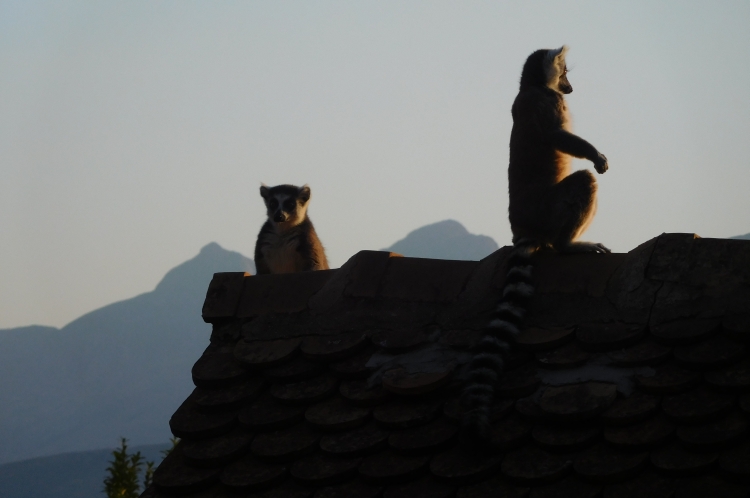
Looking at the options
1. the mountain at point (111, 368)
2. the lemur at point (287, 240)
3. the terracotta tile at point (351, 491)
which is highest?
the mountain at point (111, 368)

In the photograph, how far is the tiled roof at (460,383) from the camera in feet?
11.4

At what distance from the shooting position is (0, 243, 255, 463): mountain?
87.4 meters

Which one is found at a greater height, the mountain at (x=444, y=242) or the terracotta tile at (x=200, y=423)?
the mountain at (x=444, y=242)

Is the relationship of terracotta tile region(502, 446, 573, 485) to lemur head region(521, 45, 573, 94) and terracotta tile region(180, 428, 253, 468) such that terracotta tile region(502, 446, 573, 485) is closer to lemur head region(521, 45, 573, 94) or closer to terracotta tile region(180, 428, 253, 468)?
terracotta tile region(180, 428, 253, 468)

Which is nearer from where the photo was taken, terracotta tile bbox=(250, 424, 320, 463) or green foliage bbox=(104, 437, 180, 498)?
terracotta tile bbox=(250, 424, 320, 463)

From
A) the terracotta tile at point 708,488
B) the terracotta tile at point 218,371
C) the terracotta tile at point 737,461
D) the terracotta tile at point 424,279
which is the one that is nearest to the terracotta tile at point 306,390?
the terracotta tile at point 218,371

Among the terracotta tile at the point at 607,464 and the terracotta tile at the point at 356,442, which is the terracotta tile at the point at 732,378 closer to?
the terracotta tile at the point at 607,464

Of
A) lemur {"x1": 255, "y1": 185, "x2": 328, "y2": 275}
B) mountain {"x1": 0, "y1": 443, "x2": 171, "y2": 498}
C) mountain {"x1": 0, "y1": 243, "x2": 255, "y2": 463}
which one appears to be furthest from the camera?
mountain {"x1": 0, "y1": 243, "x2": 255, "y2": 463}

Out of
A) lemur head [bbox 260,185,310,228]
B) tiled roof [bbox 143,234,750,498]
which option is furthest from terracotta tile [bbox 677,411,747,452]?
lemur head [bbox 260,185,310,228]

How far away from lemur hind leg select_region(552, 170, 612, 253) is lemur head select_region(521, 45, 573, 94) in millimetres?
1296

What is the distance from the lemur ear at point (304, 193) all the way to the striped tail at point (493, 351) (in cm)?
597

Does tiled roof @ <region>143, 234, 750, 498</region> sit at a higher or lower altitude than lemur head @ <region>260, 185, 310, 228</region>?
lower

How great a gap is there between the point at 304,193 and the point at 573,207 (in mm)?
4788

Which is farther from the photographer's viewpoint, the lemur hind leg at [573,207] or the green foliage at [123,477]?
the green foliage at [123,477]
